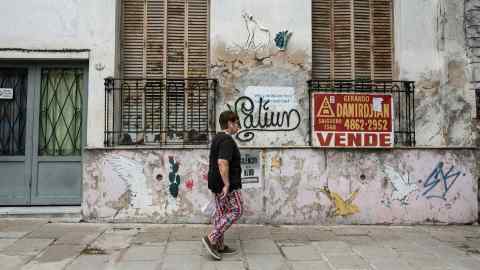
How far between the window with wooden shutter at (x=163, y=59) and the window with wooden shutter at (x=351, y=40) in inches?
81.6

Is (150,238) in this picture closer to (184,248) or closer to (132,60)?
(184,248)

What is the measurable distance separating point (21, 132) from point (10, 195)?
43.3 inches

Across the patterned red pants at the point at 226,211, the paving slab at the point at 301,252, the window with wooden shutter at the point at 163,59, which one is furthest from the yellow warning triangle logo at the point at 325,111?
the patterned red pants at the point at 226,211

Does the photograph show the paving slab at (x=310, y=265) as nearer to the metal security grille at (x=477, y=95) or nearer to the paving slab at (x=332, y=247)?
the paving slab at (x=332, y=247)

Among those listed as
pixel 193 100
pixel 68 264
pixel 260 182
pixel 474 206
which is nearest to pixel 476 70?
pixel 474 206

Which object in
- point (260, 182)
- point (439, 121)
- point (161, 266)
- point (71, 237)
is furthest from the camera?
point (439, 121)

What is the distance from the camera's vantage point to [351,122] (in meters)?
6.65

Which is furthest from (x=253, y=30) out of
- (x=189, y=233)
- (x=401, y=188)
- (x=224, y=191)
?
(x=401, y=188)

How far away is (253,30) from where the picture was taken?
682cm

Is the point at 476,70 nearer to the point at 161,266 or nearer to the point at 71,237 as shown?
the point at 161,266

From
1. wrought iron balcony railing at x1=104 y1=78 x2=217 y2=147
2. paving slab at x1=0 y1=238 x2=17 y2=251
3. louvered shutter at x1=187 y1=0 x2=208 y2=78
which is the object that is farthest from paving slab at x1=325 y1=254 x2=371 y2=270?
paving slab at x1=0 y1=238 x2=17 y2=251

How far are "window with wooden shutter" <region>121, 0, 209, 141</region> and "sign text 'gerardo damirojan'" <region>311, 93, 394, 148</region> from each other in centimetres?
207

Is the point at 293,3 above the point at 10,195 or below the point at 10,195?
above

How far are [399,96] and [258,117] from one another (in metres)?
2.58
